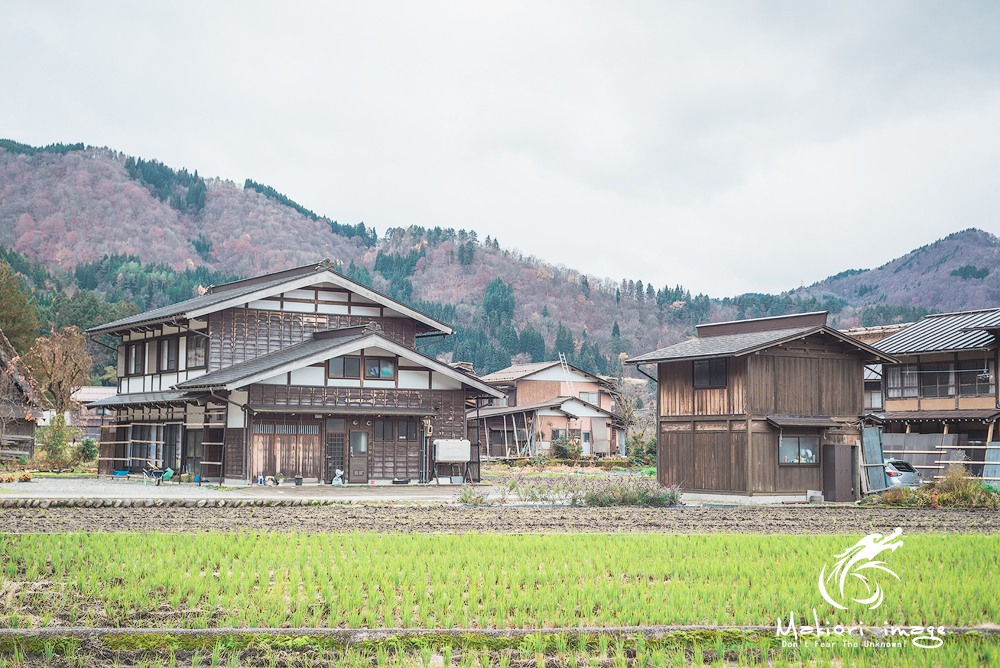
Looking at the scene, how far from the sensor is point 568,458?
4962 cm

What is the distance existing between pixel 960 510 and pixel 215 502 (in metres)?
17.8

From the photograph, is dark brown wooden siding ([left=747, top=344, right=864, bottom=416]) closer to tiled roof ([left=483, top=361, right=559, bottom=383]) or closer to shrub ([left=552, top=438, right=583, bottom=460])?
shrub ([left=552, top=438, right=583, bottom=460])

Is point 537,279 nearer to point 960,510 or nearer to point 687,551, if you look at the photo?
point 960,510

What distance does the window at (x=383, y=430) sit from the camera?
31.8m

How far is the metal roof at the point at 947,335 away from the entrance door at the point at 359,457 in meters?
21.9

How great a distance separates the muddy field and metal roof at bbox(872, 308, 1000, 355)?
16039 millimetres

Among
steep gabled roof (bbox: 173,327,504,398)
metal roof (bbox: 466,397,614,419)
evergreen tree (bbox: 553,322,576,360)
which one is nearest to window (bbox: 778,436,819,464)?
steep gabled roof (bbox: 173,327,504,398)

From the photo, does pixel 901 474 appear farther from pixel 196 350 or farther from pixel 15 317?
pixel 15 317

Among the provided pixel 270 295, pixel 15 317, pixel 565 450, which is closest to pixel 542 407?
pixel 565 450

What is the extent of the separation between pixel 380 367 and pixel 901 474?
17887mm

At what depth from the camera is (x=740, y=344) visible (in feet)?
83.7

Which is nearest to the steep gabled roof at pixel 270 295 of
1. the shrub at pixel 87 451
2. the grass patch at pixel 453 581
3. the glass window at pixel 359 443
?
the glass window at pixel 359 443

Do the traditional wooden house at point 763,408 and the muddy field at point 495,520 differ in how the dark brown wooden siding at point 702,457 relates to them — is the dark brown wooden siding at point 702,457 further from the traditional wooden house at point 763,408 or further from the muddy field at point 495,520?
the muddy field at point 495,520

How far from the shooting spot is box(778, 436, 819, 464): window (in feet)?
83.5
